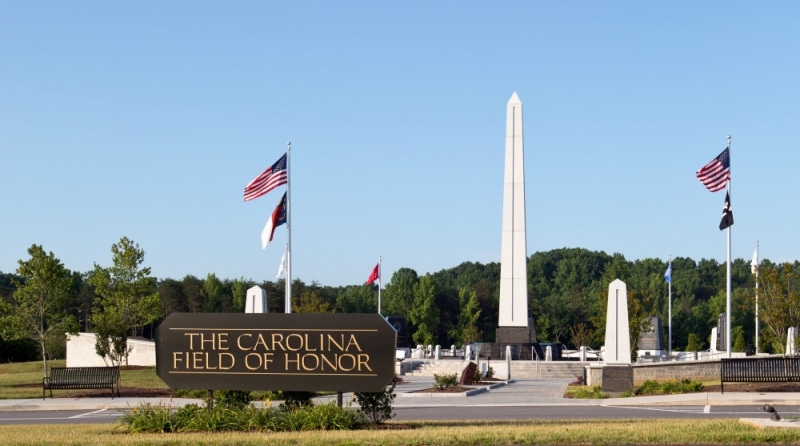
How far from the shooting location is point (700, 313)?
100438mm

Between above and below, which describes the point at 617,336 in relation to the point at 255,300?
below

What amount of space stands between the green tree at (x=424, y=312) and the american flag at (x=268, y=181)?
57700 millimetres

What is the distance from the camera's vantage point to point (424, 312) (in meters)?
91.2

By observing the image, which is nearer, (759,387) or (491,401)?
(491,401)

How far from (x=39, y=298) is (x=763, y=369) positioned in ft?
82.2

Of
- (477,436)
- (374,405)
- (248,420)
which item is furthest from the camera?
(374,405)

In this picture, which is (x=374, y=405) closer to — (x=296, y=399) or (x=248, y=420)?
(x=296, y=399)

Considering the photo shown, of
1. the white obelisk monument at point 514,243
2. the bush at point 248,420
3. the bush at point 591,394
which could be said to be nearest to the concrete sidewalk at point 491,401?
the bush at point 591,394

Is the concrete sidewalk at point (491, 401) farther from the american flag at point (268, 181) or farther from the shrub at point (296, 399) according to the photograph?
the american flag at point (268, 181)

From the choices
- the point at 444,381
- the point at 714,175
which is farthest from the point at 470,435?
the point at 714,175

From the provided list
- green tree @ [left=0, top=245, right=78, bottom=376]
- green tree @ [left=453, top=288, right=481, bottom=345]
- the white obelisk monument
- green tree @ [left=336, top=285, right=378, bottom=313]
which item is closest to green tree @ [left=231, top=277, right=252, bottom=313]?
green tree @ [left=336, top=285, right=378, bottom=313]

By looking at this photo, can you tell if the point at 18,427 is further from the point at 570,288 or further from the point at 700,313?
the point at 570,288

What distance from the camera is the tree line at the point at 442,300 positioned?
119 feet

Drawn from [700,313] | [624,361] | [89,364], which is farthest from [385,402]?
[700,313]
